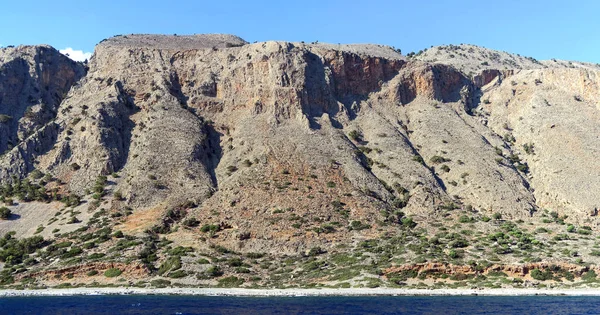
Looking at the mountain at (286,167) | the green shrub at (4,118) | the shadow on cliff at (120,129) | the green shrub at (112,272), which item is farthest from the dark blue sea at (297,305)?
the green shrub at (4,118)

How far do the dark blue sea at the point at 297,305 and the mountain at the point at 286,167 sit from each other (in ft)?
20.8

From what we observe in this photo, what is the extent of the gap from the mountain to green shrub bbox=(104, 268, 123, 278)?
13.3 inches

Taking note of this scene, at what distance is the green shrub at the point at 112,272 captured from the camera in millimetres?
55000

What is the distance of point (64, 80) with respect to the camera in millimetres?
101000

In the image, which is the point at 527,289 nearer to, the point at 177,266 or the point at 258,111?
the point at 177,266

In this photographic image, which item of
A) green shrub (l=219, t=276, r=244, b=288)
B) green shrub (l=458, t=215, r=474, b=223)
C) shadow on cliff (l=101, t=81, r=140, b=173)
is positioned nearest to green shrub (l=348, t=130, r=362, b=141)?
green shrub (l=458, t=215, r=474, b=223)

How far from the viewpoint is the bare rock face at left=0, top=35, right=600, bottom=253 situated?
68375 millimetres

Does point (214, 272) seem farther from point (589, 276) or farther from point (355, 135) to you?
point (355, 135)

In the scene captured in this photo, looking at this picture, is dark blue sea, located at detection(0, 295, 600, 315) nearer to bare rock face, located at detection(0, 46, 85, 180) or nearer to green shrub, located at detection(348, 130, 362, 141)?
bare rock face, located at detection(0, 46, 85, 180)

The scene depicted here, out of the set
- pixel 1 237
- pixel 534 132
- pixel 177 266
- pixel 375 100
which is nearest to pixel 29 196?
pixel 1 237

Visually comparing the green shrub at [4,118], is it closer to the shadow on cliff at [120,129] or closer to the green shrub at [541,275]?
the shadow on cliff at [120,129]

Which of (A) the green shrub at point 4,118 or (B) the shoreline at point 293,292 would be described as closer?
(B) the shoreline at point 293,292

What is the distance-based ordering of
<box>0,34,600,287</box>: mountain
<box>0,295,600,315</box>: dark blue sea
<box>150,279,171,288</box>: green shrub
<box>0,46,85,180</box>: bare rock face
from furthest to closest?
<box>0,46,85,180</box>: bare rock face < <box>0,34,600,287</box>: mountain < <box>150,279,171,288</box>: green shrub < <box>0,295,600,315</box>: dark blue sea

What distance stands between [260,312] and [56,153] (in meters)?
51.2
